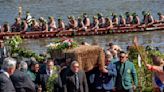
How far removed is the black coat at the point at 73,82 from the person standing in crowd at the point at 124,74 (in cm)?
90

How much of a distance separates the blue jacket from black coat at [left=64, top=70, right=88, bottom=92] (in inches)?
23.3

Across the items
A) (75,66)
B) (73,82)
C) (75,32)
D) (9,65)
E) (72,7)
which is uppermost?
(9,65)

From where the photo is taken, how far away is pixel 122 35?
1235 inches

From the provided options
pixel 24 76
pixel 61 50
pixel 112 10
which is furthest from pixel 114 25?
pixel 24 76

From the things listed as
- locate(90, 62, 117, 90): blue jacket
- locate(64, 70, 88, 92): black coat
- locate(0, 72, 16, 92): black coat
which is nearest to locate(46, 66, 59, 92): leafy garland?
locate(64, 70, 88, 92): black coat

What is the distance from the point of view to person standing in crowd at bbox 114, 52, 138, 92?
11.1 m

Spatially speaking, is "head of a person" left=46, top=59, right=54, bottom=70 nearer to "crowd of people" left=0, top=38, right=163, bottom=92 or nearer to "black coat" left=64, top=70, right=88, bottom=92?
"crowd of people" left=0, top=38, right=163, bottom=92

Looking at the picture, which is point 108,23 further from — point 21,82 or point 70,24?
point 21,82

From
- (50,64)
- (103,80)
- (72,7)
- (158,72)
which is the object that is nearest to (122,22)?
(50,64)

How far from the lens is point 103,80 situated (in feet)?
36.7

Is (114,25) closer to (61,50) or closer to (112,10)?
(112,10)

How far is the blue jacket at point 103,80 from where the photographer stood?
36.6 feet

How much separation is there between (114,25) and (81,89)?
72.2 ft

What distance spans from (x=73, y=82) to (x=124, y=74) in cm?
124
